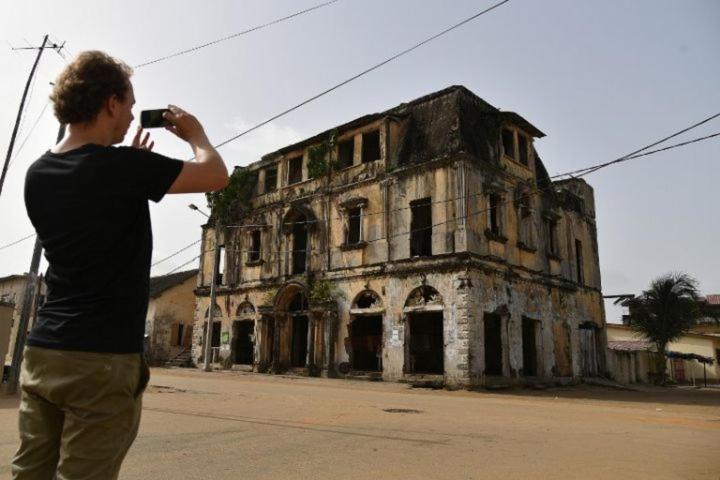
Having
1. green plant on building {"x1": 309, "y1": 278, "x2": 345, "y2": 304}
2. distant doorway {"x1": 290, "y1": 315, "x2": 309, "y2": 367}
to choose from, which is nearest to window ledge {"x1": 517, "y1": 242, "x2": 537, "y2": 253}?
green plant on building {"x1": 309, "y1": 278, "x2": 345, "y2": 304}

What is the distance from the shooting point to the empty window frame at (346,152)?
2292 cm

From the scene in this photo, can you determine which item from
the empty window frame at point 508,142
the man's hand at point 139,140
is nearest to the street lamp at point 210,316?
the empty window frame at point 508,142

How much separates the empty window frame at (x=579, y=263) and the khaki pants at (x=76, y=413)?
25.0 metres

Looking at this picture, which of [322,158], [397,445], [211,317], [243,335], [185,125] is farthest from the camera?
[243,335]

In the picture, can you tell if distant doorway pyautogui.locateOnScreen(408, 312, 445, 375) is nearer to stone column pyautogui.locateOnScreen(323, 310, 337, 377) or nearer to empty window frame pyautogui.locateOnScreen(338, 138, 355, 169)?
stone column pyautogui.locateOnScreen(323, 310, 337, 377)

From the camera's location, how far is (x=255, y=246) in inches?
1013

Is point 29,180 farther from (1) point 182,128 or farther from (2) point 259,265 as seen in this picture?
(2) point 259,265

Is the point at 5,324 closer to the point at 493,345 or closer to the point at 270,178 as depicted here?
the point at 493,345

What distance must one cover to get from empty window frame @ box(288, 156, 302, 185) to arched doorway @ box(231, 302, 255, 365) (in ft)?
20.4

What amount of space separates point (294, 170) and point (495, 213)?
1001cm

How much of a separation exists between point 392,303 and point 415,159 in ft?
18.3

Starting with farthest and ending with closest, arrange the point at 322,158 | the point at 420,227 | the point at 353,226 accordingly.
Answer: the point at 322,158
the point at 353,226
the point at 420,227

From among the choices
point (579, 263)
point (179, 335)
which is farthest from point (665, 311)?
point (179, 335)

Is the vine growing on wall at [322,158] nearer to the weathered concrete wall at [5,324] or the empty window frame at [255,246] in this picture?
the empty window frame at [255,246]
